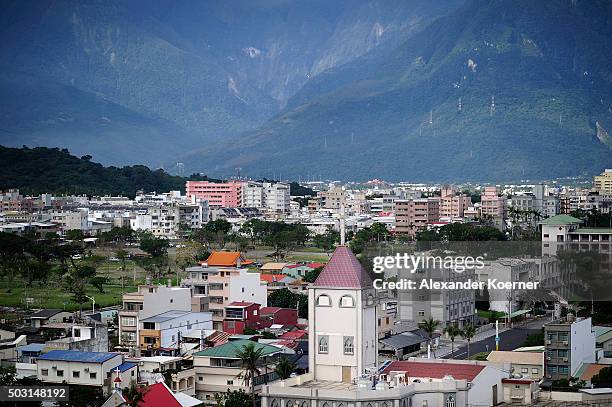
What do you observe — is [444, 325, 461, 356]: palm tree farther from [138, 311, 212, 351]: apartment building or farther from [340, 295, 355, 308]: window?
[340, 295, 355, 308]: window

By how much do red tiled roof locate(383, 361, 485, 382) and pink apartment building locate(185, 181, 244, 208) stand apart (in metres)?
83.5

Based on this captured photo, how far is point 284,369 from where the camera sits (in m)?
23.8

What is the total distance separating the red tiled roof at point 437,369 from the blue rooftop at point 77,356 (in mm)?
7177

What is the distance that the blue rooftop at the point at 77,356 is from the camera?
2434 centimetres

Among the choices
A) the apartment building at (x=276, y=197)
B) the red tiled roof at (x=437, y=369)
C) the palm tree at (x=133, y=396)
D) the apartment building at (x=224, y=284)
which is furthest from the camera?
the apartment building at (x=276, y=197)

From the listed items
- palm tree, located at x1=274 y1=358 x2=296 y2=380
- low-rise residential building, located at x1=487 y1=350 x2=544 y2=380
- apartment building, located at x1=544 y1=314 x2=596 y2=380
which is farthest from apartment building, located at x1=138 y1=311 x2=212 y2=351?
apartment building, located at x1=544 y1=314 x2=596 y2=380

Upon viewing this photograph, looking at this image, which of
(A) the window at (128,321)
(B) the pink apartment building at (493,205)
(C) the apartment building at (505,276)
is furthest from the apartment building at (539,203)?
(A) the window at (128,321)

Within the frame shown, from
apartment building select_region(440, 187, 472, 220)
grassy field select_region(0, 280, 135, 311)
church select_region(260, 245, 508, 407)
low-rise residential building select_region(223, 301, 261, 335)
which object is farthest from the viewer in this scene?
apartment building select_region(440, 187, 472, 220)

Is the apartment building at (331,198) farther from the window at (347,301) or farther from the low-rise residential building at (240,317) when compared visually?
the window at (347,301)

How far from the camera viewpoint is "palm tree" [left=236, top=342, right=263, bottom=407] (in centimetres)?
2334

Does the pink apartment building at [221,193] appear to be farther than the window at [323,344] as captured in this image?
Yes

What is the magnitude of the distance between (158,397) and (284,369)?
2.85 meters

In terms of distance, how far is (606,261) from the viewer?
43000mm

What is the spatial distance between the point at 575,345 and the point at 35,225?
1919 inches
